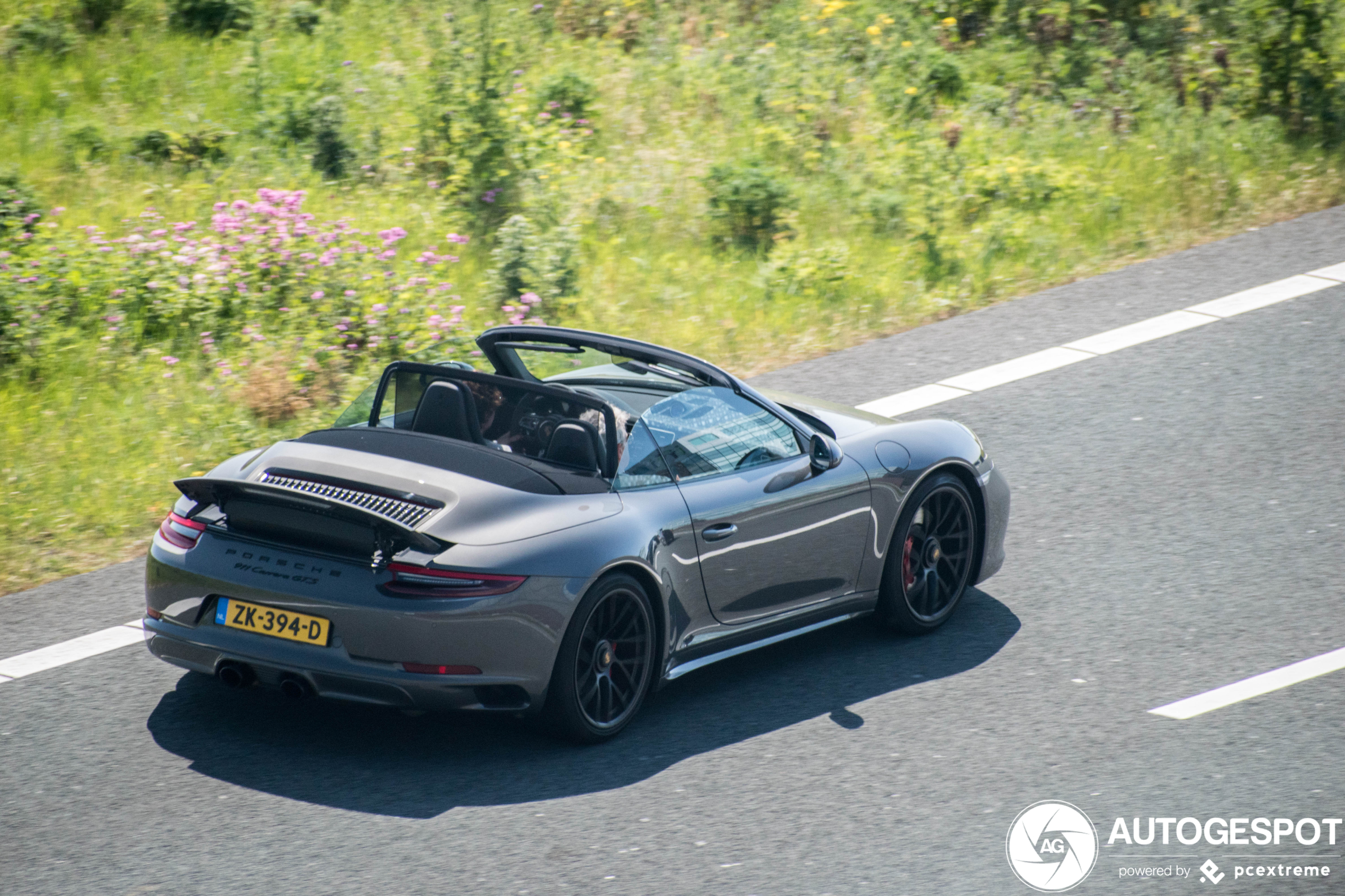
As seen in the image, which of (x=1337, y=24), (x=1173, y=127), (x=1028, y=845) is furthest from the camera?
(x=1337, y=24)

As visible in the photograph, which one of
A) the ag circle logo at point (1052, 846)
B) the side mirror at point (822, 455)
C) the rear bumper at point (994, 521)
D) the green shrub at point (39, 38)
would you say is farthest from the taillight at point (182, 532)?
the green shrub at point (39, 38)

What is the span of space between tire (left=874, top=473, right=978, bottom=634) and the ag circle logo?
1504 mm

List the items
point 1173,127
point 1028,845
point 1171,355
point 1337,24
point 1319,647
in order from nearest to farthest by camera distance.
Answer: point 1028,845
point 1319,647
point 1171,355
point 1173,127
point 1337,24

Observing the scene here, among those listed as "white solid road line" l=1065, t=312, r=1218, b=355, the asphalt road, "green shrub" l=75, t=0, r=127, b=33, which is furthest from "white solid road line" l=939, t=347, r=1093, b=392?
"green shrub" l=75, t=0, r=127, b=33

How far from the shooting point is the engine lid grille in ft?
16.7

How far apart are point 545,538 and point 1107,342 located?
641 cm

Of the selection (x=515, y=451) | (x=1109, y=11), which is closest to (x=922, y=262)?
(x=1109, y=11)

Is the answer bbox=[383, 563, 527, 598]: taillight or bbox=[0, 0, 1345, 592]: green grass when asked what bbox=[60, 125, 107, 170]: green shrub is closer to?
bbox=[0, 0, 1345, 592]: green grass

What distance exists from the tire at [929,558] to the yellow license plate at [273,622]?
253 centimetres

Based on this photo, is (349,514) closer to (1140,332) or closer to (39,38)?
(1140,332)

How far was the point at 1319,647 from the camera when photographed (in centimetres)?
639

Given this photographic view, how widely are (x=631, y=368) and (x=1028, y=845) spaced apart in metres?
2.60

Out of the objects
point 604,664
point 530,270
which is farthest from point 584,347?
point 530,270

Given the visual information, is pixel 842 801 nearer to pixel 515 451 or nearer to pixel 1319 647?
pixel 515 451
